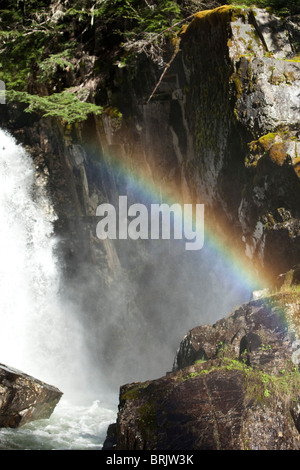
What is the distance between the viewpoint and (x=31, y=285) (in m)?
15.5

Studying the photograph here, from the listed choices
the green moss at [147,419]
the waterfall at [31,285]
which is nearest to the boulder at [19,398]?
the green moss at [147,419]

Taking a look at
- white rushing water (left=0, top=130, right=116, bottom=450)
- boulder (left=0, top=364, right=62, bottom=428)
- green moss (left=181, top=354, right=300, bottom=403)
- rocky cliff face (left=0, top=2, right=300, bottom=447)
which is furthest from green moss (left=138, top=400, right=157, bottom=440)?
white rushing water (left=0, top=130, right=116, bottom=450)

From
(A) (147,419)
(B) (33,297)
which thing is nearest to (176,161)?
(B) (33,297)

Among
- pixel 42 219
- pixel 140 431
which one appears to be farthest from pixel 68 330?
pixel 140 431

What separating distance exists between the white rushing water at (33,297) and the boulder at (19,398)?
398 cm

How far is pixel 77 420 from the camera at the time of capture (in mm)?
11023

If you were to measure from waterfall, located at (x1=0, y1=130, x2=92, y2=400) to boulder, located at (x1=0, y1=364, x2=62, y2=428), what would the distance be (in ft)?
16.6

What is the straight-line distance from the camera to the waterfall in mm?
14875

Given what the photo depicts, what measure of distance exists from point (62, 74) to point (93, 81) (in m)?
1.73

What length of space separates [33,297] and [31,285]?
0.47m

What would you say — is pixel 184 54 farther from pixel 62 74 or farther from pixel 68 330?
pixel 68 330

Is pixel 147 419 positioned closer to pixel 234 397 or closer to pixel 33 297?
pixel 234 397

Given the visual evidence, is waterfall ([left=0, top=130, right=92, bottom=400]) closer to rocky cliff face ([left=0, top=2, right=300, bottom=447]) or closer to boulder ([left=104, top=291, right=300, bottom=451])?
rocky cliff face ([left=0, top=2, right=300, bottom=447])

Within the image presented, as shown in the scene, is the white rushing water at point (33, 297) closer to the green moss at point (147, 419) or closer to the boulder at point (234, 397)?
the boulder at point (234, 397)
